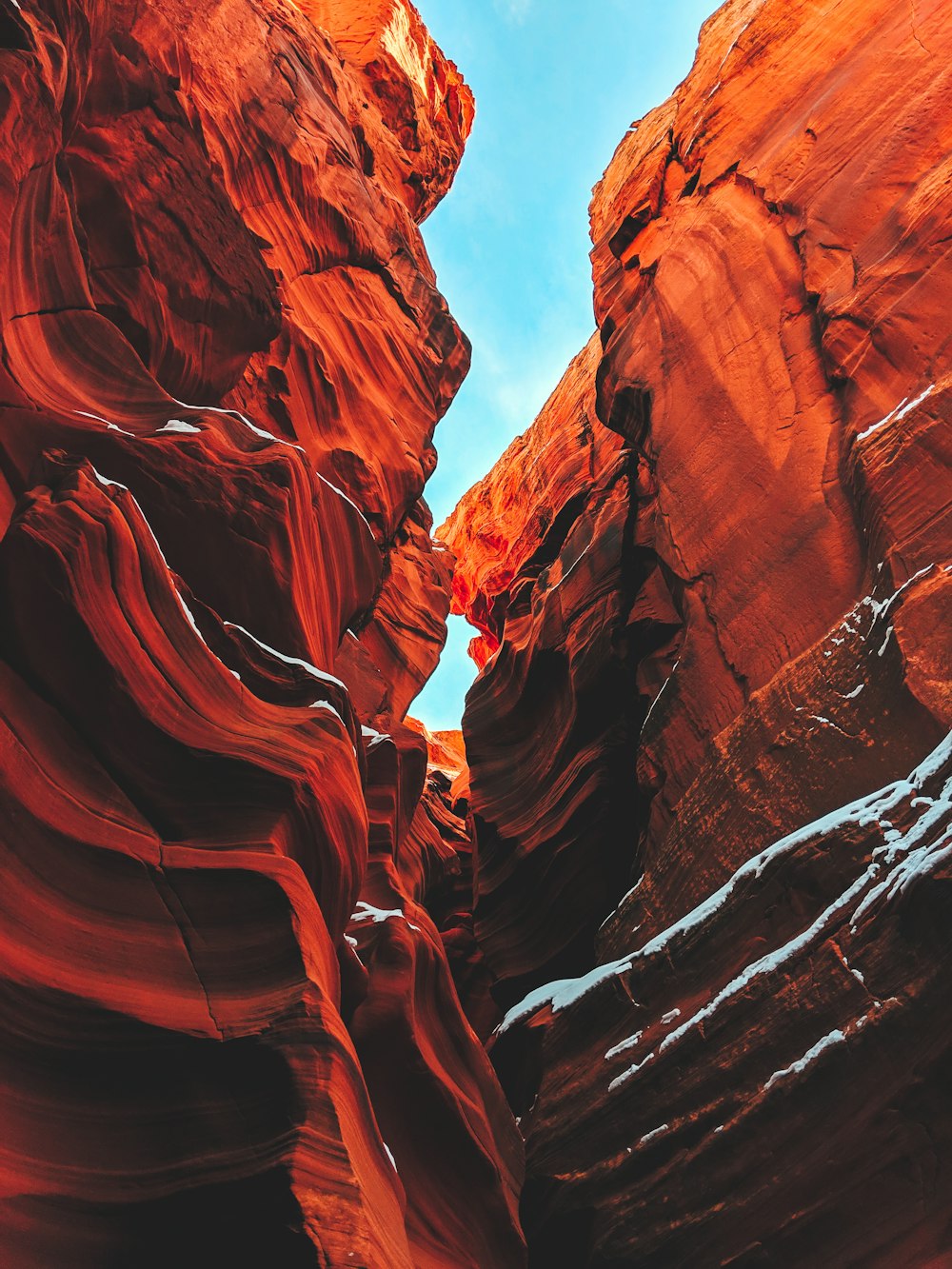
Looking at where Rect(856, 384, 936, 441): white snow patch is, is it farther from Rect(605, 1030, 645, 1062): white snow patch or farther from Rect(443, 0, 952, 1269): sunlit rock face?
Rect(605, 1030, 645, 1062): white snow patch

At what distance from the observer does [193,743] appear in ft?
26.1

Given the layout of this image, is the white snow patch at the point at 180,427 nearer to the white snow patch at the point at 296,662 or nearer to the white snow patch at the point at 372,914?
the white snow patch at the point at 296,662

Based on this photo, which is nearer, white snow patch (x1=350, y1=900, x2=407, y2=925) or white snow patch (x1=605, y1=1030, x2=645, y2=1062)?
white snow patch (x1=605, y1=1030, x2=645, y2=1062)

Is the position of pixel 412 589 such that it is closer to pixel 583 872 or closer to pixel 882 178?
pixel 583 872

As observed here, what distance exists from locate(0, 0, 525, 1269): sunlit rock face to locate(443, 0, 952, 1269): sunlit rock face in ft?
7.70

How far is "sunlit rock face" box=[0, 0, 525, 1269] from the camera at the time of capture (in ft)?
21.0

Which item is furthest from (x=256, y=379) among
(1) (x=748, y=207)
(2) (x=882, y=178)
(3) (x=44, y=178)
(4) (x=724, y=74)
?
(4) (x=724, y=74)

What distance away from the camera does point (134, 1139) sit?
6492 millimetres

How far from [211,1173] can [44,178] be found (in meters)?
9.69

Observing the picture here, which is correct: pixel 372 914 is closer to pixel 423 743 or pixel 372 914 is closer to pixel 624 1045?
pixel 624 1045

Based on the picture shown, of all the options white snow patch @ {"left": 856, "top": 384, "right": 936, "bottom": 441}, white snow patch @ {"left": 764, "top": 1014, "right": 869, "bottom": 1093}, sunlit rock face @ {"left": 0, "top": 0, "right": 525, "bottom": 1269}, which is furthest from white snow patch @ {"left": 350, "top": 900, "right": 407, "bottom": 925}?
white snow patch @ {"left": 856, "top": 384, "right": 936, "bottom": 441}

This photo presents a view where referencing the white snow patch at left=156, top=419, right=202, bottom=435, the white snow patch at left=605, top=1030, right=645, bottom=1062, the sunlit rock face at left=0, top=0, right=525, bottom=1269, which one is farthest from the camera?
the white snow patch at left=156, top=419, right=202, bottom=435

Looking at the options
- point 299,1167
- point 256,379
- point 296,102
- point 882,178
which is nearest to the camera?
point 299,1167

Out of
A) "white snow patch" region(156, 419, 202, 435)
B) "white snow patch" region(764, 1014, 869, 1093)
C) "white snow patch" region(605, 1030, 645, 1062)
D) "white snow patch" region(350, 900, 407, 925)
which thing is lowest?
"white snow patch" region(764, 1014, 869, 1093)
